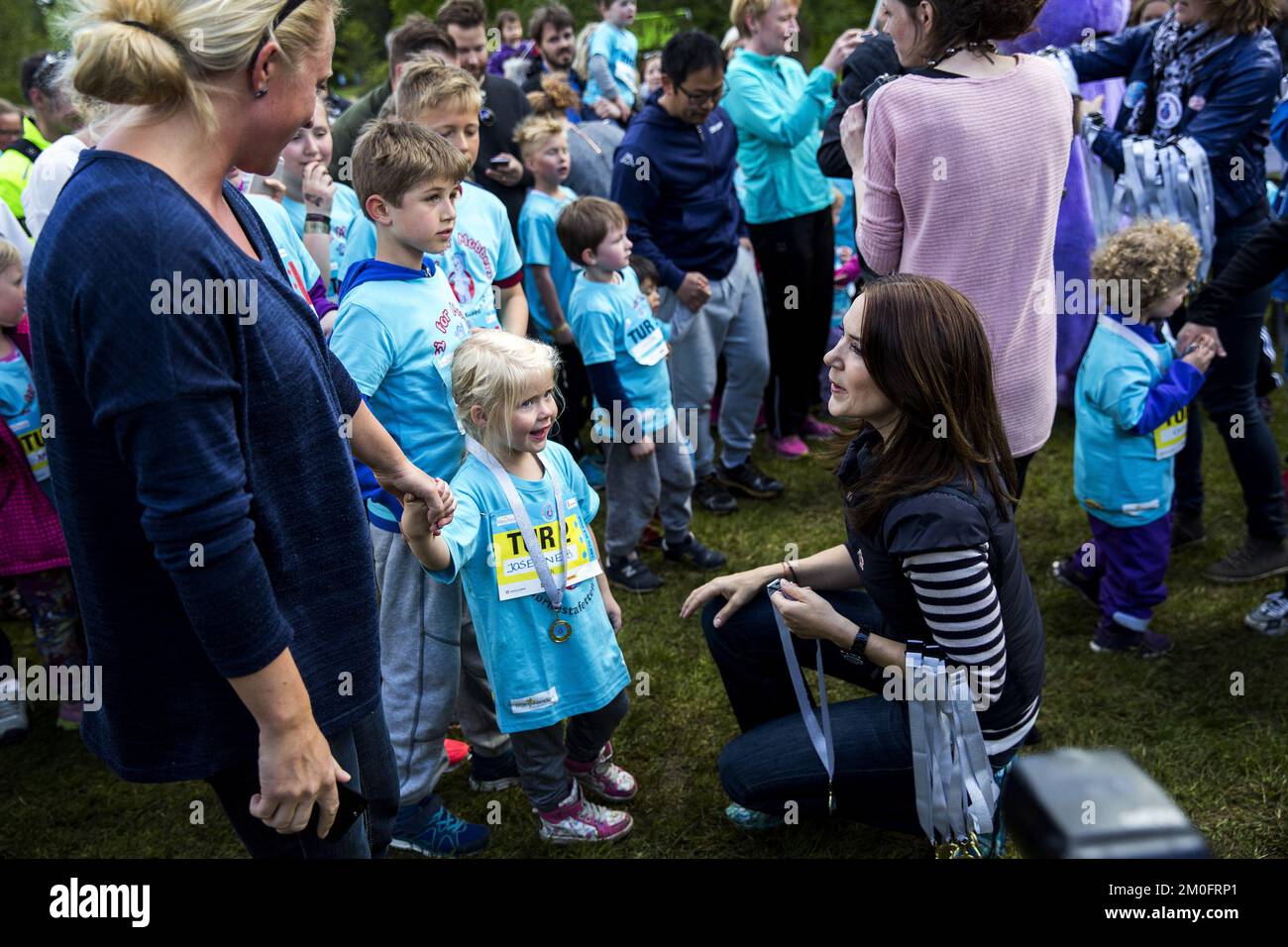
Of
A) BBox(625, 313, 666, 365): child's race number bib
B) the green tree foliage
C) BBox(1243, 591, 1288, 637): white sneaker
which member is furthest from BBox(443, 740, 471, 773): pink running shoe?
the green tree foliage

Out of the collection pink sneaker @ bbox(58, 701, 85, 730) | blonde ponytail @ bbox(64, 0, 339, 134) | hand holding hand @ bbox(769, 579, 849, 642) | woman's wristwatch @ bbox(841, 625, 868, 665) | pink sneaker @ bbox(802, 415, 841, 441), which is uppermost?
blonde ponytail @ bbox(64, 0, 339, 134)

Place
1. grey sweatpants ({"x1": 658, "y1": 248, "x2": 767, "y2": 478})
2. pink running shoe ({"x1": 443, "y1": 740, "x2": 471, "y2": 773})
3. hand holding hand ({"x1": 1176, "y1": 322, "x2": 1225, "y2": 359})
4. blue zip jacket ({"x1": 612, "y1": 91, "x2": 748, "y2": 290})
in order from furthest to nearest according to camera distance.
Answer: grey sweatpants ({"x1": 658, "y1": 248, "x2": 767, "y2": 478}) < blue zip jacket ({"x1": 612, "y1": 91, "x2": 748, "y2": 290}) < hand holding hand ({"x1": 1176, "y1": 322, "x2": 1225, "y2": 359}) < pink running shoe ({"x1": 443, "y1": 740, "x2": 471, "y2": 773})

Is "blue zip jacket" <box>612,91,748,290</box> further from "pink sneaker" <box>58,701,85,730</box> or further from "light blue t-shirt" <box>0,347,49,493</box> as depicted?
"pink sneaker" <box>58,701,85,730</box>

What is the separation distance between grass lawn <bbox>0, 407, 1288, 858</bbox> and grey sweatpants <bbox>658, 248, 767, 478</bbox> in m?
0.99

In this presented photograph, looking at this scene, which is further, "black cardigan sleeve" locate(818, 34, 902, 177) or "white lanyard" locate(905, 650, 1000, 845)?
"black cardigan sleeve" locate(818, 34, 902, 177)

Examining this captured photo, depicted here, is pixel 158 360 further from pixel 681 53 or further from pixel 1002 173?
pixel 681 53

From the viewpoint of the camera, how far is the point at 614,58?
7145 mm

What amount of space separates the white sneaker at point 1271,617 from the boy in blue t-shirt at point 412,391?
2717mm

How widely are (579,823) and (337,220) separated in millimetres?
2170

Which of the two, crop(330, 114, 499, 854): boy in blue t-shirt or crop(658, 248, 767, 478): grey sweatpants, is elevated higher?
crop(330, 114, 499, 854): boy in blue t-shirt

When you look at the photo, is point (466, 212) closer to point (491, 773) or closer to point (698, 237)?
point (698, 237)

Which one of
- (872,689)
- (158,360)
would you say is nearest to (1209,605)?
(872,689)

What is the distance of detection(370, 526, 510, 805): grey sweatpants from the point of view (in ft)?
9.28

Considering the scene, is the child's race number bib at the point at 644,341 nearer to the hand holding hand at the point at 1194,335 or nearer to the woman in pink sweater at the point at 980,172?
the woman in pink sweater at the point at 980,172
